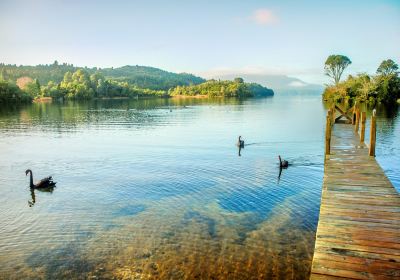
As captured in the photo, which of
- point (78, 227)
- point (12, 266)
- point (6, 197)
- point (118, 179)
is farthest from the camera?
point (118, 179)

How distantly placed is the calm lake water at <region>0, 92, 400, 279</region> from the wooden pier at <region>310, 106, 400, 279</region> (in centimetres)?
186

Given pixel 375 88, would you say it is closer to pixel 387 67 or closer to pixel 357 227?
pixel 387 67

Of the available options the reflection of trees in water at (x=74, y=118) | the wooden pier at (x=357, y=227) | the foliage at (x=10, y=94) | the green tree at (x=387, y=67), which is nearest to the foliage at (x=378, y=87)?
the green tree at (x=387, y=67)

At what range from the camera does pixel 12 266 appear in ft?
38.9

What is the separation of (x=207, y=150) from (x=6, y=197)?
63.3ft

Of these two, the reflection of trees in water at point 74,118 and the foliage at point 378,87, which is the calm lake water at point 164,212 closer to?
the reflection of trees in water at point 74,118

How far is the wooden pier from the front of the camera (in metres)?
8.09

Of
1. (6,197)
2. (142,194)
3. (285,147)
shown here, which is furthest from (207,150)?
(6,197)

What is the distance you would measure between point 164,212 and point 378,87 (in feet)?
327

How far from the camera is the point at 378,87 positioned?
96188 millimetres

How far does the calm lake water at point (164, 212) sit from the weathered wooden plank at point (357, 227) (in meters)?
1.84

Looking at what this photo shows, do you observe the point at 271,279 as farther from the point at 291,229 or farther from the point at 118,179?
the point at 118,179

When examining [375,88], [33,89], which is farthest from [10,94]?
[375,88]

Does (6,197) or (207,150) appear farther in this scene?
(207,150)
